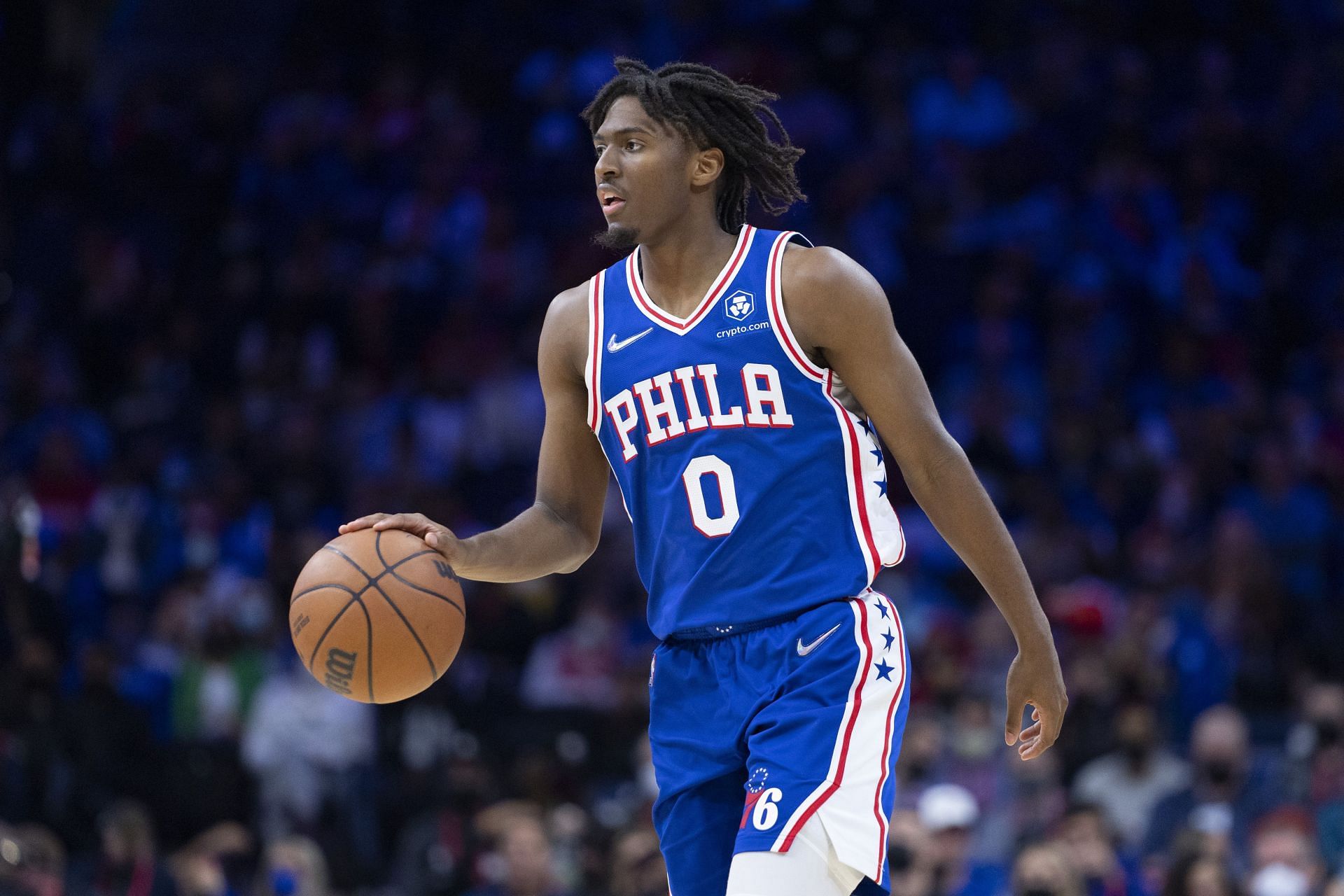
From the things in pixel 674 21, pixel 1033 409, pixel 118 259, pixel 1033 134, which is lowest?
pixel 1033 409

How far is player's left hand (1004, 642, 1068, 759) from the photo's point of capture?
405cm

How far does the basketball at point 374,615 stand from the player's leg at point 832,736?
78 cm

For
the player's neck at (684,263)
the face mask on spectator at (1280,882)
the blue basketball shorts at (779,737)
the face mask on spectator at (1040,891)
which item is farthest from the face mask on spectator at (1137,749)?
the player's neck at (684,263)

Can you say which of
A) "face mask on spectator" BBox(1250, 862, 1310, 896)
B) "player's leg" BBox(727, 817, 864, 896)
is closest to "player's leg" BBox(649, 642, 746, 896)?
"player's leg" BBox(727, 817, 864, 896)

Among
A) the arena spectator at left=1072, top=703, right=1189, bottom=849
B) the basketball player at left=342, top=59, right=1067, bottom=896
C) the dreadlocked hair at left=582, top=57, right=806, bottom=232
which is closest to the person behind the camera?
the basketball player at left=342, top=59, right=1067, bottom=896

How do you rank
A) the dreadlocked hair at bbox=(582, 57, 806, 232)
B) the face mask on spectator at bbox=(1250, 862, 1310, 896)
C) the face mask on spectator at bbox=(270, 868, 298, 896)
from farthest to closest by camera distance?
the face mask on spectator at bbox=(270, 868, 298, 896), the face mask on spectator at bbox=(1250, 862, 1310, 896), the dreadlocked hair at bbox=(582, 57, 806, 232)

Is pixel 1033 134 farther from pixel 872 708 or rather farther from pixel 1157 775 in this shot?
pixel 872 708

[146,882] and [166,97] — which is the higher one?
[166,97]

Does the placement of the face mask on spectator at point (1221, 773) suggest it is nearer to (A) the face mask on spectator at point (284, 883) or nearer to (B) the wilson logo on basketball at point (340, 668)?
(A) the face mask on spectator at point (284, 883)

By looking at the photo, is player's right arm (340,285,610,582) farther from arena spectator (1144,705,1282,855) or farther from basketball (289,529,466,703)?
arena spectator (1144,705,1282,855)

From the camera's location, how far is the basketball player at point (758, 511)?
3893mm

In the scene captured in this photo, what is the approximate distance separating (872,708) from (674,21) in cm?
1181

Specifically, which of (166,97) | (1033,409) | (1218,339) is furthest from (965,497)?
(166,97)

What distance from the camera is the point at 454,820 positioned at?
385 inches
